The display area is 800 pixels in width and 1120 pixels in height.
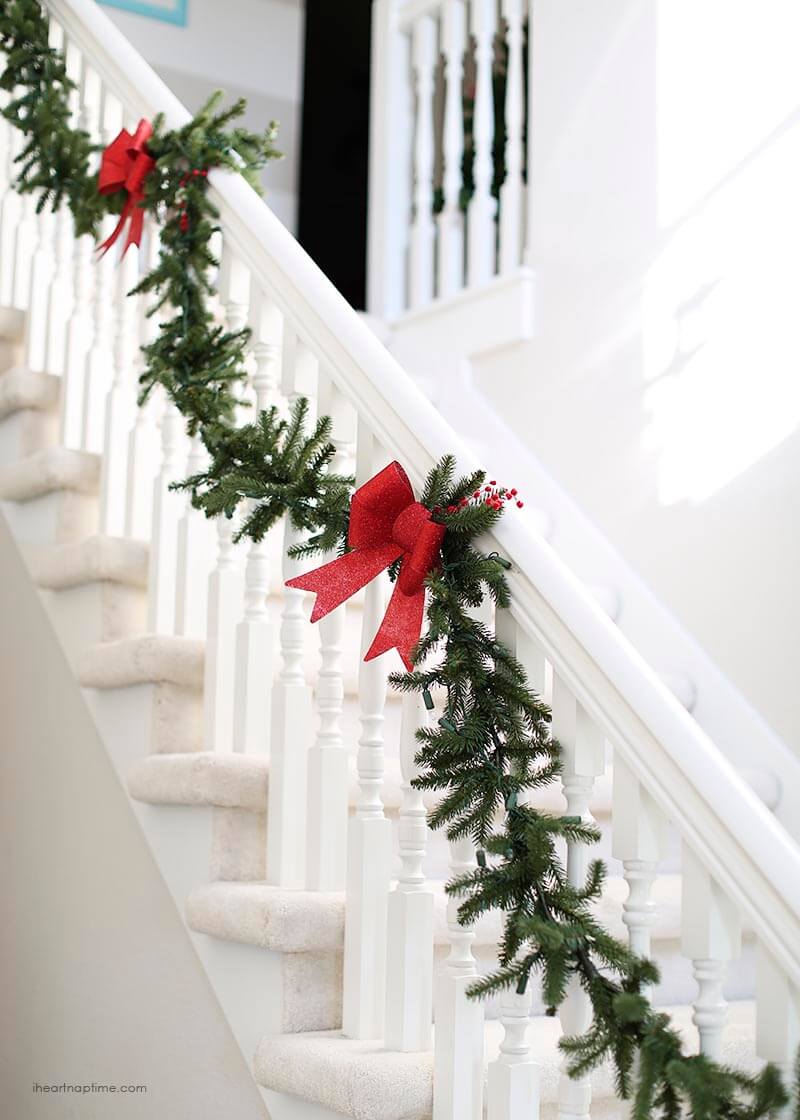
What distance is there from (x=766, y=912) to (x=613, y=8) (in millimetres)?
2582

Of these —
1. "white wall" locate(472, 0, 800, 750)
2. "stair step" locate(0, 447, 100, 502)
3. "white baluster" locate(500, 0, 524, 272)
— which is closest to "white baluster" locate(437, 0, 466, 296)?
"white baluster" locate(500, 0, 524, 272)

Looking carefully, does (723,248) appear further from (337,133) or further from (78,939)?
(337,133)

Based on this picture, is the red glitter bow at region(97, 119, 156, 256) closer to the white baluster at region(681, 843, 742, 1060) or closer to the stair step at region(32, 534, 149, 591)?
the stair step at region(32, 534, 149, 591)

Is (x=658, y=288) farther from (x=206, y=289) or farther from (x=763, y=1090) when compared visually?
(x=763, y=1090)

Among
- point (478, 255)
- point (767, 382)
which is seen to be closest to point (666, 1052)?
point (767, 382)

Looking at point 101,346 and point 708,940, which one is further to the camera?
point 101,346

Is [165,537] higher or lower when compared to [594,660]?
higher

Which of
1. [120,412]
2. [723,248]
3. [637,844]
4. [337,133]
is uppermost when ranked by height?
[337,133]

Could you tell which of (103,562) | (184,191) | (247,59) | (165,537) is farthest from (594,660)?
(247,59)

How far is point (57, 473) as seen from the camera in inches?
95.5

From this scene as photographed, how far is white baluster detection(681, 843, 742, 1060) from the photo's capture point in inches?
51.5

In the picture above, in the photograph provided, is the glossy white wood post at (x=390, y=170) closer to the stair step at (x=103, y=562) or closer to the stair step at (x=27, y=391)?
the stair step at (x=27, y=391)

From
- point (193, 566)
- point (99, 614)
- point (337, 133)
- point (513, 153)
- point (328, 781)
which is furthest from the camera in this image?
point (337, 133)

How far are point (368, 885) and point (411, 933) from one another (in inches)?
4.2
